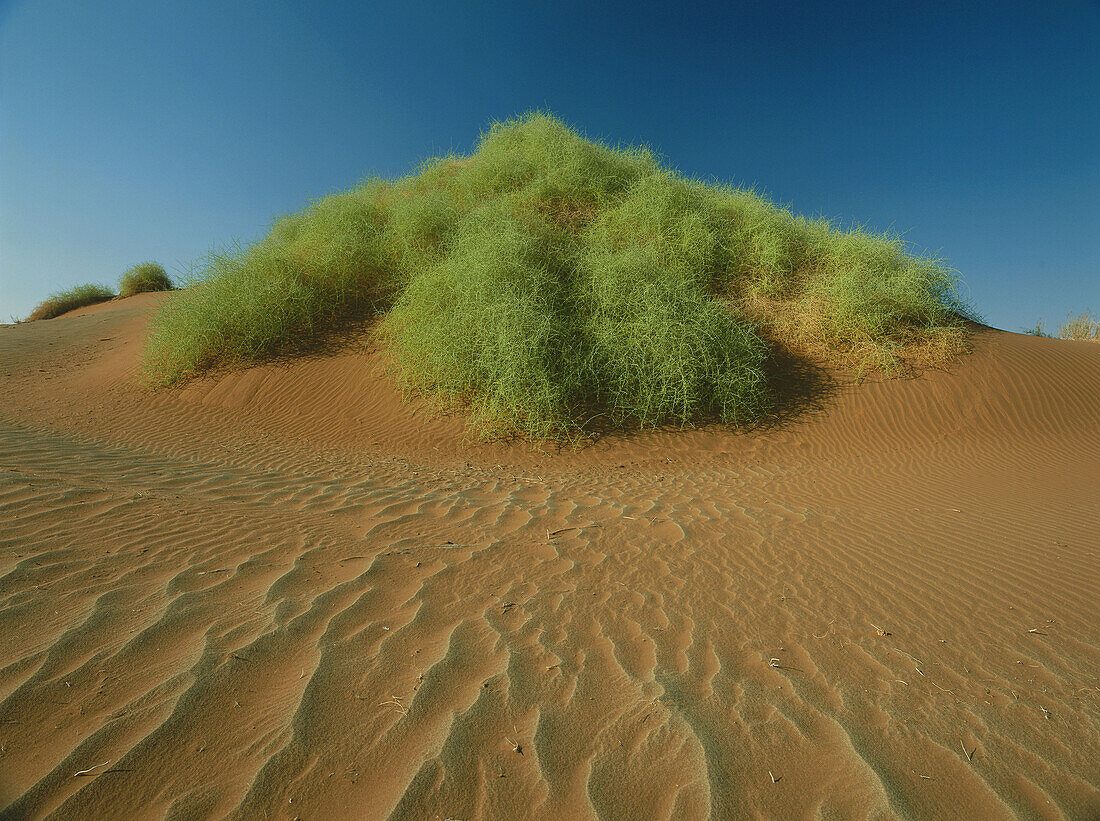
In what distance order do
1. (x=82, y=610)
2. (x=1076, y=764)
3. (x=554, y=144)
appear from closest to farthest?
(x=1076, y=764)
(x=82, y=610)
(x=554, y=144)

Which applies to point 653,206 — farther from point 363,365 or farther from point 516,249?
point 363,365

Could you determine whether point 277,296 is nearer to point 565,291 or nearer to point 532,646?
point 565,291

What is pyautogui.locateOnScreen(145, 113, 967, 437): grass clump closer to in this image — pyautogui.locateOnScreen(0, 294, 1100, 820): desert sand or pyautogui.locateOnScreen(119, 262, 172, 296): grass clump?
pyautogui.locateOnScreen(0, 294, 1100, 820): desert sand

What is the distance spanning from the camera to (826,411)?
7.98 meters

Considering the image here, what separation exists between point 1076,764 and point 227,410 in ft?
30.9

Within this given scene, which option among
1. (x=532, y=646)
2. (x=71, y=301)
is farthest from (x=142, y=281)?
(x=532, y=646)

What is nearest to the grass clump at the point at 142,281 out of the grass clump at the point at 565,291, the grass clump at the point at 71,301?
the grass clump at the point at 71,301

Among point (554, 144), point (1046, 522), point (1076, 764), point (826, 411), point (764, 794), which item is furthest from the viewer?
point (554, 144)

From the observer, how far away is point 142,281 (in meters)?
21.5

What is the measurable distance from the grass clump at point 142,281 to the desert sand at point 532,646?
66.8ft

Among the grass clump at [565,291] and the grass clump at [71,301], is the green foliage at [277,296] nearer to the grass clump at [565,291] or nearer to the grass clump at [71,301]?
the grass clump at [565,291]

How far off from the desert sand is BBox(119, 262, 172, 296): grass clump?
2037 cm

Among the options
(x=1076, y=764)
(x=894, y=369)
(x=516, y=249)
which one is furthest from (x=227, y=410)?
(x=894, y=369)

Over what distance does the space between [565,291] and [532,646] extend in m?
6.73
